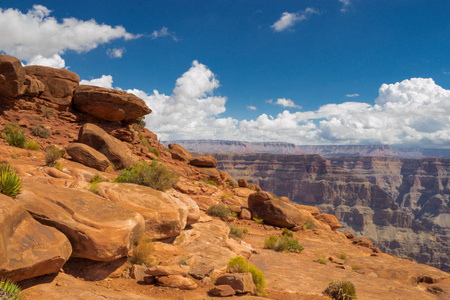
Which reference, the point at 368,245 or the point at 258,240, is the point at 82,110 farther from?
the point at 368,245

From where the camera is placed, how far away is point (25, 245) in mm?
5164

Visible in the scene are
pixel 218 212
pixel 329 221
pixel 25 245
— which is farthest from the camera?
pixel 329 221

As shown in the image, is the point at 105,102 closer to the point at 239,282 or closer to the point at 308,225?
the point at 308,225

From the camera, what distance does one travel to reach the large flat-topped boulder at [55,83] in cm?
2672

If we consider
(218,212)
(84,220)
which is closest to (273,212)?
(218,212)

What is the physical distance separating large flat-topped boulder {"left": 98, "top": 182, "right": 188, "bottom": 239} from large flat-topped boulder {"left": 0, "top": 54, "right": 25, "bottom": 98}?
737 inches

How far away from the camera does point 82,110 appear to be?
92.8 feet

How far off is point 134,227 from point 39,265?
255 centimetres

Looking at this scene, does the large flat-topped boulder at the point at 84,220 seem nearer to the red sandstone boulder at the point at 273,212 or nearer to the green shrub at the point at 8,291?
the green shrub at the point at 8,291

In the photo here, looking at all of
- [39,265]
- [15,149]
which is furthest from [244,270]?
[15,149]

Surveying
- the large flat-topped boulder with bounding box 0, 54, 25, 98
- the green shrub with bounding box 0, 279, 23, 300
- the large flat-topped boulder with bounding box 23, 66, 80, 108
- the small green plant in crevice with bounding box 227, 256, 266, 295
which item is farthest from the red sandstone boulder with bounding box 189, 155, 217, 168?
the green shrub with bounding box 0, 279, 23, 300

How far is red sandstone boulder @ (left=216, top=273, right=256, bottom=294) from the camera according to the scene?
7.35 m

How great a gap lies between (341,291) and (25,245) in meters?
9.41

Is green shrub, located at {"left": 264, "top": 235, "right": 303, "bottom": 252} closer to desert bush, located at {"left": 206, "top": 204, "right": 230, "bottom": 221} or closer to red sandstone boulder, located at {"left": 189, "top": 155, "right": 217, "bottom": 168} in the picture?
desert bush, located at {"left": 206, "top": 204, "right": 230, "bottom": 221}
